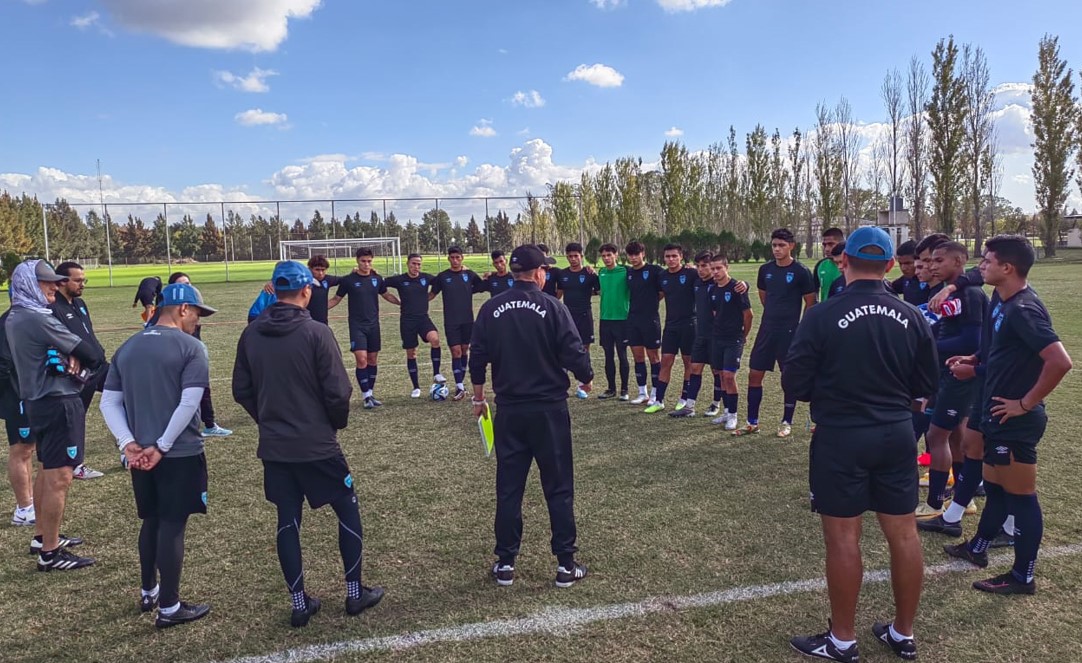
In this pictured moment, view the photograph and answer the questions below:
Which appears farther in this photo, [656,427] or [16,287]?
[656,427]

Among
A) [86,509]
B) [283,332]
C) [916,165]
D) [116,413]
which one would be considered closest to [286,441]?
[283,332]

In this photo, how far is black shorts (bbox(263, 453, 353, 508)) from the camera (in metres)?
3.87

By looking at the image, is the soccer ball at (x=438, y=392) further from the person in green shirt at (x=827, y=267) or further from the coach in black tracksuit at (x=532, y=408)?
the coach in black tracksuit at (x=532, y=408)

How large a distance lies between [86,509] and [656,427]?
236 inches

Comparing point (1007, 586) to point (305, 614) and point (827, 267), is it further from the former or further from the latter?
point (827, 267)

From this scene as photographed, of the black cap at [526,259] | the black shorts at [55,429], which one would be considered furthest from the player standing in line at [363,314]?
the black cap at [526,259]

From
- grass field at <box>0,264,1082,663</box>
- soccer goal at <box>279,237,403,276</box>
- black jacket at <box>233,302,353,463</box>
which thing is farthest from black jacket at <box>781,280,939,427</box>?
soccer goal at <box>279,237,403,276</box>

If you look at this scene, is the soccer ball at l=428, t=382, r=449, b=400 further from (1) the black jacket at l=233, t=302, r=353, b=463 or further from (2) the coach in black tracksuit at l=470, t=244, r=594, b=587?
(1) the black jacket at l=233, t=302, r=353, b=463

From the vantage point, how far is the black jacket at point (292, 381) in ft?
12.2

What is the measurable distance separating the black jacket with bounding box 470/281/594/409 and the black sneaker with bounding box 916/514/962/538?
2.97 m

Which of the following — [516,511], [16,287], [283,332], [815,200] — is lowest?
[516,511]

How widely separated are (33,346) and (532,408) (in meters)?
3.54

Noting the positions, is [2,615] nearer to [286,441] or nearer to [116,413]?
[116,413]

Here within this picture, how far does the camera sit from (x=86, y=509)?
5.84 meters
